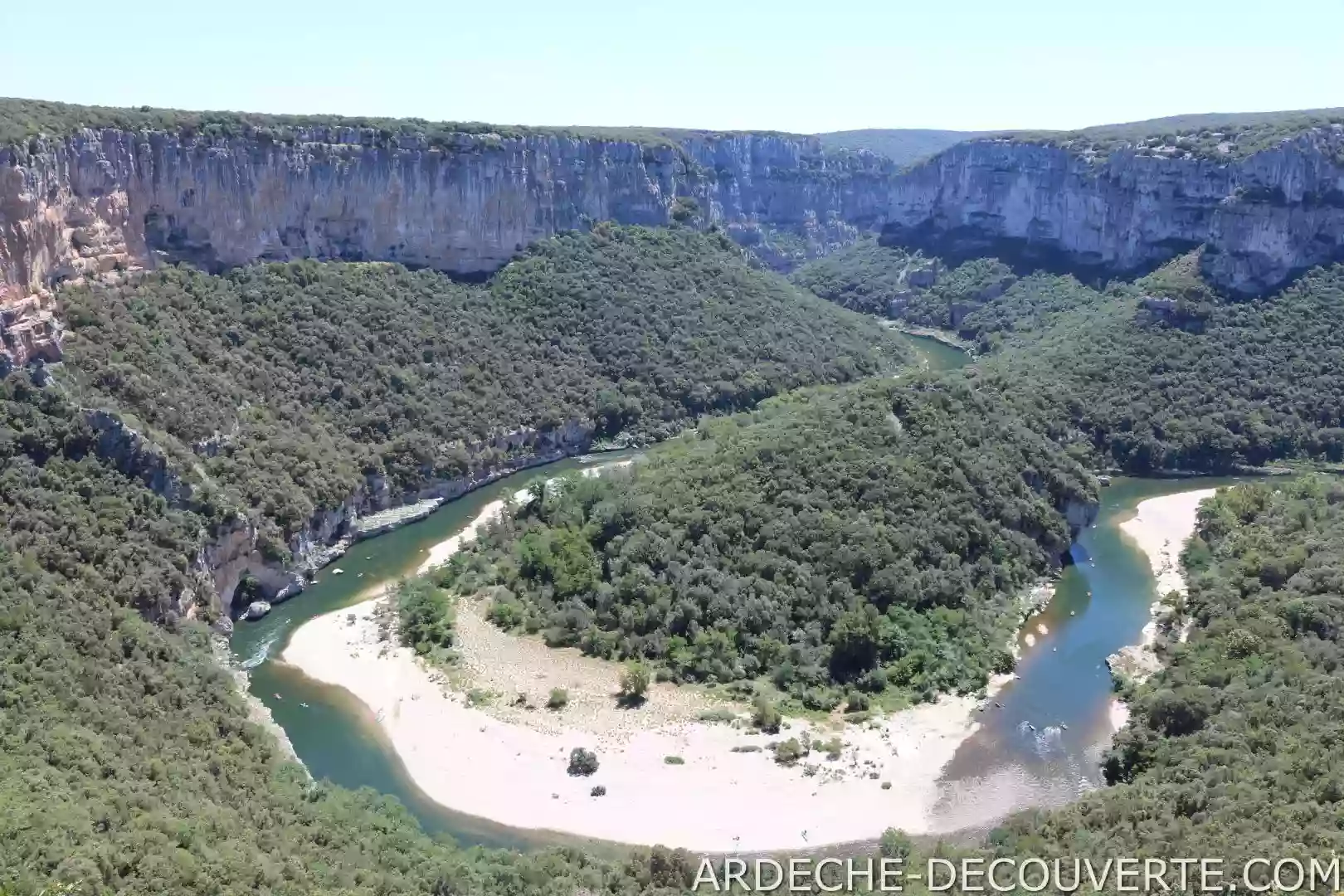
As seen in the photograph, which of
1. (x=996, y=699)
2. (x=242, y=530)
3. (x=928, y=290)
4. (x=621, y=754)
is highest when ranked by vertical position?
(x=928, y=290)

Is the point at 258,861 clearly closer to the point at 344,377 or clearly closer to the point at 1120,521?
the point at 344,377

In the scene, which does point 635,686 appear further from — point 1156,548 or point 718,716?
point 1156,548

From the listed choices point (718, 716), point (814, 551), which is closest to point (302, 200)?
point (814, 551)

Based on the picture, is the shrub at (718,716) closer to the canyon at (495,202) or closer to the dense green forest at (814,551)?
the dense green forest at (814,551)

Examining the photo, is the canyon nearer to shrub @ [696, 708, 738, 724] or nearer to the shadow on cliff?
the shadow on cliff

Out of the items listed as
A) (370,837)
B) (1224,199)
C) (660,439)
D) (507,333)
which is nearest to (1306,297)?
(1224,199)

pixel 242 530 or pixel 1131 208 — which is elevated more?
pixel 1131 208
